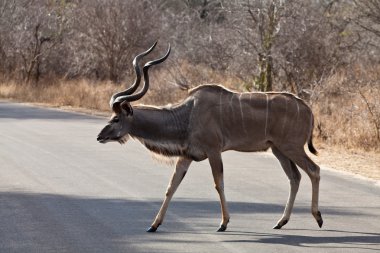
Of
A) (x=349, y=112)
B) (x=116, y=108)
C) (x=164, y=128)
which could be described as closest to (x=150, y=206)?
(x=164, y=128)

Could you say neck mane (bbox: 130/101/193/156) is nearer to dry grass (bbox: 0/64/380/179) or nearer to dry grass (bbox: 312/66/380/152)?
dry grass (bbox: 0/64/380/179)

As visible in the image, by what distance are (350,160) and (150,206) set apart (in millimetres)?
5667

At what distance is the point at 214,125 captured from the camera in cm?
955

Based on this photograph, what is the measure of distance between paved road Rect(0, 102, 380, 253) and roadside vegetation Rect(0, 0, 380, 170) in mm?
4236

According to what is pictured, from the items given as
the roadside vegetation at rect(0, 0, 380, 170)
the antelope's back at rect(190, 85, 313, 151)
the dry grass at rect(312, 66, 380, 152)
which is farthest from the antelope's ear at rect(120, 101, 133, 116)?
→ the dry grass at rect(312, 66, 380, 152)

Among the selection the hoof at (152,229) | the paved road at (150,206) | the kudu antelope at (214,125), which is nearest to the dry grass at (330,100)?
the paved road at (150,206)

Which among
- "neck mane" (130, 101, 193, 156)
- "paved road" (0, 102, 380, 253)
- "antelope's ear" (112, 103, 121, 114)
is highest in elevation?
"antelope's ear" (112, 103, 121, 114)

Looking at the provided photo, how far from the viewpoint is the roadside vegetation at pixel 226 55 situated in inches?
842

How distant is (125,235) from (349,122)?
1079cm

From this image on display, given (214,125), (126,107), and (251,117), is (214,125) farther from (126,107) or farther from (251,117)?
(126,107)

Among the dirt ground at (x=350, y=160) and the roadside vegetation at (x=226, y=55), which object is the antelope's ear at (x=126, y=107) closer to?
the dirt ground at (x=350, y=160)

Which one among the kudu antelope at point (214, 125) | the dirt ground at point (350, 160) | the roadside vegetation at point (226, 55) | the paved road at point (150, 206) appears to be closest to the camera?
the paved road at point (150, 206)

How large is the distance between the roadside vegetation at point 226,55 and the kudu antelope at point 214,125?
709cm

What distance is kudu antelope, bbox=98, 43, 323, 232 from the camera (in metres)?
9.54
